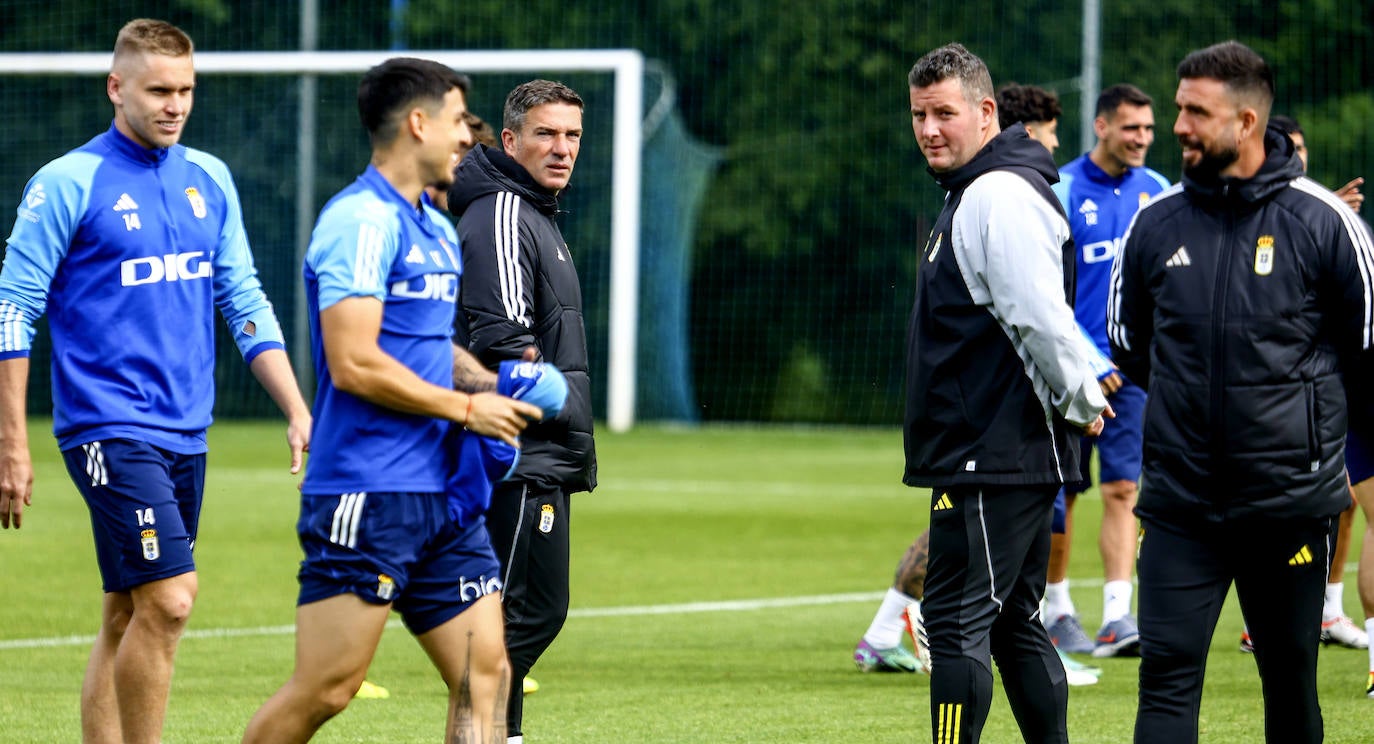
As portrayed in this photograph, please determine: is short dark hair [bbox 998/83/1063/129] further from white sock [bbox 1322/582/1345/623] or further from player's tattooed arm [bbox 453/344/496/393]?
player's tattooed arm [bbox 453/344/496/393]

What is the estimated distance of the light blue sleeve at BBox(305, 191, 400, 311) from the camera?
14.9ft

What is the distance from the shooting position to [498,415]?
4.64m

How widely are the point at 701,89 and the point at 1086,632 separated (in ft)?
75.0

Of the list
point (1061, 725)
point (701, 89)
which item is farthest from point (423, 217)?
point (701, 89)

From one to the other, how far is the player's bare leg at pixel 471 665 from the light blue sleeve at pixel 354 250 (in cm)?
87

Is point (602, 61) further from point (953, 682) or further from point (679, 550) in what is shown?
point (953, 682)

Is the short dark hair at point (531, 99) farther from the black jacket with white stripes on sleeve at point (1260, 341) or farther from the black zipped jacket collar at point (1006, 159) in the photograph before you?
the black jacket with white stripes on sleeve at point (1260, 341)

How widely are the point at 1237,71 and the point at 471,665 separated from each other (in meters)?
2.58

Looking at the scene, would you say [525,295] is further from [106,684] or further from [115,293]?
[106,684]

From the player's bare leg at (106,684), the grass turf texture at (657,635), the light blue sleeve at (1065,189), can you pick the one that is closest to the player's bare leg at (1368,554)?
the grass turf texture at (657,635)

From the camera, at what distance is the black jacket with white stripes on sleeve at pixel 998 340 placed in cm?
546

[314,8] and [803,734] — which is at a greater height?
[314,8]

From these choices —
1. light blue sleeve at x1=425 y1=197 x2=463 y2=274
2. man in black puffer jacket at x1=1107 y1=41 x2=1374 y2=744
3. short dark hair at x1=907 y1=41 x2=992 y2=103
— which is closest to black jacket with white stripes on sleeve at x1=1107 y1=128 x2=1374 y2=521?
man in black puffer jacket at x1=1107 y1=41 x2=1374 y2=744

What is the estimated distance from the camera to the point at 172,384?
19.0 ft
